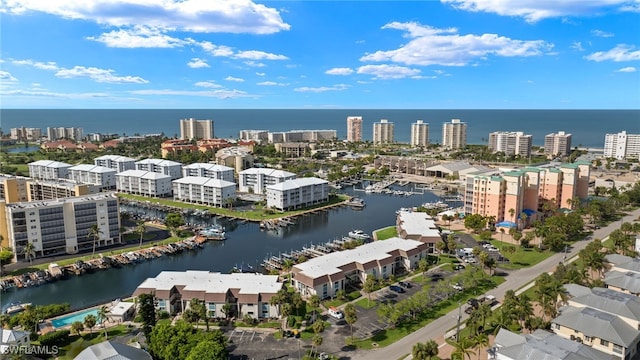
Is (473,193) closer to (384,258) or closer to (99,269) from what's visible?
(384,258)

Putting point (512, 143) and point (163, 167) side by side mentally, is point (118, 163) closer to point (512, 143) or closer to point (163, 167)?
point (163, 167)

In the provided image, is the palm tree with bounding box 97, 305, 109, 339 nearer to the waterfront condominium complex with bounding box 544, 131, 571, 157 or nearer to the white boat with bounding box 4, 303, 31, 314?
the white boat with bounding box 4, 303, 31, 314

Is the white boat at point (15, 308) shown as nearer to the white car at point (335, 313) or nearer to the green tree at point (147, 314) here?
the green tree at point (147, 314)

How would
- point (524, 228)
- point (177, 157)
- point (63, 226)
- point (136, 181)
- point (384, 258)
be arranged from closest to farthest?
point (384, 258), point (63, 226), point (524, 228), point (136, 181), point (177, 157)

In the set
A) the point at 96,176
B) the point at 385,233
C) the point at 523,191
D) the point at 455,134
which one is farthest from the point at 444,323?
→ the point at 455,134

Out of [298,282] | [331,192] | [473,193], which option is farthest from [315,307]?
[331,192]
